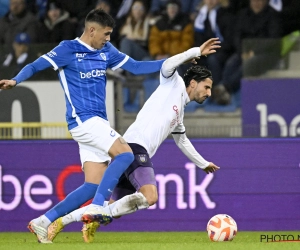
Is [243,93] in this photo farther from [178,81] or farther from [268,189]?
[178,81]

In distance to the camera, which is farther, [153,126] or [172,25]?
[172,25]

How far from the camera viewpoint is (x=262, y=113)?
1154 cm

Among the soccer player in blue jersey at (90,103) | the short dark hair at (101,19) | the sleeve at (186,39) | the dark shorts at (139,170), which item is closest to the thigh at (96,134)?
the soccer player in blue jersey at (90,103)

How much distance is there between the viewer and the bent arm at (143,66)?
8.04 m

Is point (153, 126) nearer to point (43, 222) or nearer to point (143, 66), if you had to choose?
point (143, 66)

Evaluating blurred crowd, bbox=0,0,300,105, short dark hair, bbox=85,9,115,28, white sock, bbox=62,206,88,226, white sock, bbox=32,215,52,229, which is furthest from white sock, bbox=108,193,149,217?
blurred crowd, bbox=0,0,300,105

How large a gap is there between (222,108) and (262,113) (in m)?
1.41

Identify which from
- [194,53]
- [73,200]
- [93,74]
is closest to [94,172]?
[73,200]

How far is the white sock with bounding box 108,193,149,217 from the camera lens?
7605mm

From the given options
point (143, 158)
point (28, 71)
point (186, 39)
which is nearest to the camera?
point (28, 71)

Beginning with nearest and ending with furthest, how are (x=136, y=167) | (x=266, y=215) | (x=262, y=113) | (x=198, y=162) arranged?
(x=136, y=167)
(x=198, y=162)
(x=266, y=215)
(x=262, y=113)

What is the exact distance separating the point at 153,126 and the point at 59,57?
1.05m

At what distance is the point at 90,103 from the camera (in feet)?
25.8

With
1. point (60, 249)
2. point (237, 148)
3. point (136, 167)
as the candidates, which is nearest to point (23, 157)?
point (237, 148)
